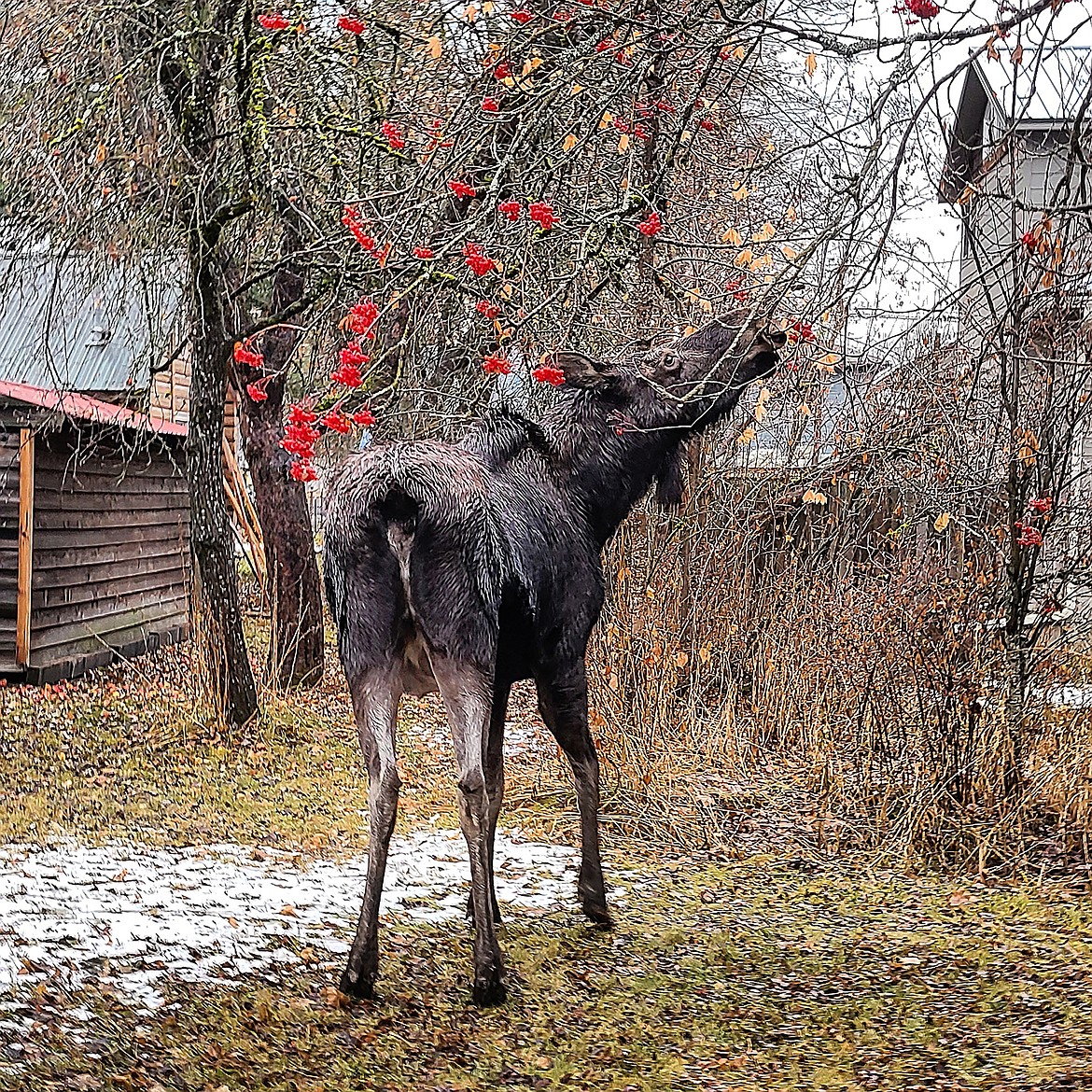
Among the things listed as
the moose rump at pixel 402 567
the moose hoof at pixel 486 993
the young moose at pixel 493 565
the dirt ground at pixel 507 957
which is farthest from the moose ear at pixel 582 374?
the moose hoof at pixel 486 993

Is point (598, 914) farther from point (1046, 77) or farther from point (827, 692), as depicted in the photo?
point (1046, 77)

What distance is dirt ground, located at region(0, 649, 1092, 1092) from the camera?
15.4ft

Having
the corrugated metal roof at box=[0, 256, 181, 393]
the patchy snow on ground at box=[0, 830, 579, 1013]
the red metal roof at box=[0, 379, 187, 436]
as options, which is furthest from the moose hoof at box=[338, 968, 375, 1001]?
the red metal roof at box=[0, 379, 187, 436]

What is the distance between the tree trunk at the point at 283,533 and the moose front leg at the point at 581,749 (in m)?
6.37

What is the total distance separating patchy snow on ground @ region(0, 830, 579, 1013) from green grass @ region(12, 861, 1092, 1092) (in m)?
0.30

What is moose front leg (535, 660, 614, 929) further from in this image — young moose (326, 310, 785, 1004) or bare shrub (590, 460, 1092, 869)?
bare shrub (590, 460, 1092, 869)

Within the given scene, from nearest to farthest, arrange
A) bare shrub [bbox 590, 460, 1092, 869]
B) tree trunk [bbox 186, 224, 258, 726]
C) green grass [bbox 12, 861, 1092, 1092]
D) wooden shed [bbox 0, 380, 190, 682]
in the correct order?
green grass [bbox 12, 861, 1092, 1092] < bare shrub [bbox 590, 460, 1092, 869] < tree trunk [bbox 186, 224, 258, 726] < wooden shed [bbox 0, 380, 190, 682]

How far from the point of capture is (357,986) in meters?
5.14

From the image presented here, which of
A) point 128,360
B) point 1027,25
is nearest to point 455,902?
point 1027,25

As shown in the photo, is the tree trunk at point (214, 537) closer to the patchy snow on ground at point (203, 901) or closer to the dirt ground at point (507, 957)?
the dirt ground at point (507, 957)

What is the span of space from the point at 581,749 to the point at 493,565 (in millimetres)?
1279

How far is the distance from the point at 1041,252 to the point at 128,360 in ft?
48.0

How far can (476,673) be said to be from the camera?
→ 5121mm

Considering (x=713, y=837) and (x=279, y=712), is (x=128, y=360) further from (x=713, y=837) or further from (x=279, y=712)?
(x=713, y=837)
